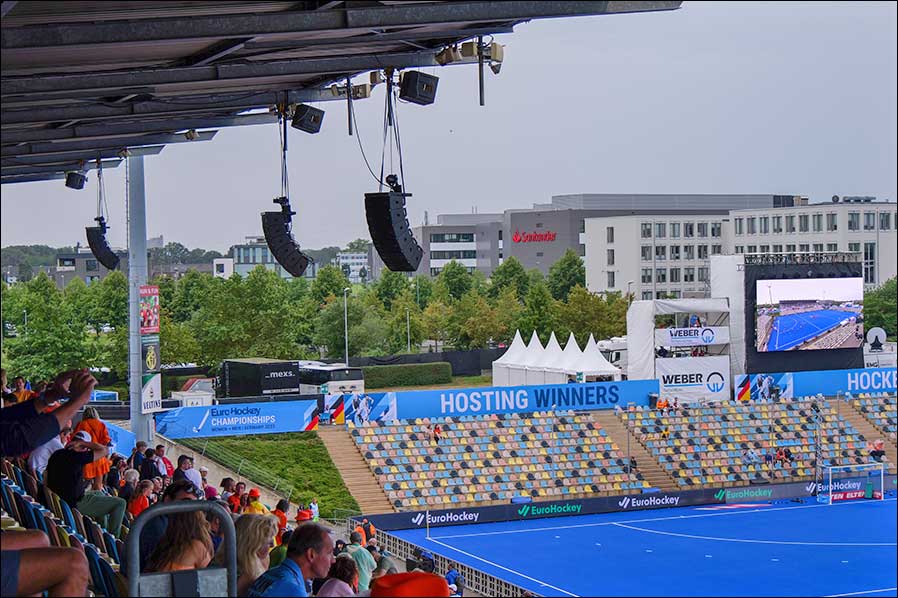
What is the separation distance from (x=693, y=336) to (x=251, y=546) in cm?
3048

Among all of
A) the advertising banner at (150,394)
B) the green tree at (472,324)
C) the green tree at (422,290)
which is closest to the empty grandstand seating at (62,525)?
the advertising banner at (150,394)

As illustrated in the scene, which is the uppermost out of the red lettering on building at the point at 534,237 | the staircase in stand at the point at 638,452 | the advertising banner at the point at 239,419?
the red lettering on building at the point at 534,237

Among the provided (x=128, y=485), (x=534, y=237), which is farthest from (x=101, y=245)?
(x=534, y=237)

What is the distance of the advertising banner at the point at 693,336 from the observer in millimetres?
33031

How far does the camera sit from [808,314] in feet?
108

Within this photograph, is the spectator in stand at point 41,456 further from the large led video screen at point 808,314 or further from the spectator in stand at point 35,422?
the large led video screen at point 808,314

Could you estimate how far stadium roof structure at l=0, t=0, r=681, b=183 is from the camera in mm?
4961

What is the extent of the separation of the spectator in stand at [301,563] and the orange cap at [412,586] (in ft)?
1.71

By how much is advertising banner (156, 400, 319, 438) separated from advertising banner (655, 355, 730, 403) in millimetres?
10708

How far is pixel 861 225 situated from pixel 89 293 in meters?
29.3

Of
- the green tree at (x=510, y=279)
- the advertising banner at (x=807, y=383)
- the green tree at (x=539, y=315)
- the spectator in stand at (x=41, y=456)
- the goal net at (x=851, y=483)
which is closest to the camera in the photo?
the spectator in stand at (x=41, y=456)

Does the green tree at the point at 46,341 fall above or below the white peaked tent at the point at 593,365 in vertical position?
above

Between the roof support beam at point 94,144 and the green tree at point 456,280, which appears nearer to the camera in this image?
the roof support beam at point 94,144

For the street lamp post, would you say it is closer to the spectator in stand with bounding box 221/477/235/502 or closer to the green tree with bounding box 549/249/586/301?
the green tree with bounding box 549/249/586/301
